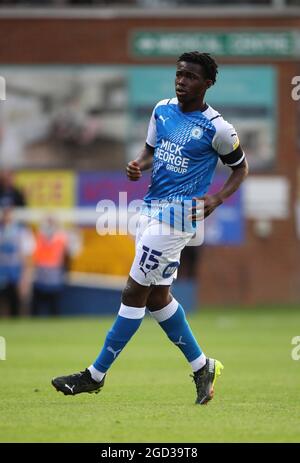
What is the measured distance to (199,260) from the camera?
89.6 feet

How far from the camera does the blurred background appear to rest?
88.7 feet

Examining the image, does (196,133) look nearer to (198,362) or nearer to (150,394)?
(198,362)

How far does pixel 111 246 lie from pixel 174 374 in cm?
1211

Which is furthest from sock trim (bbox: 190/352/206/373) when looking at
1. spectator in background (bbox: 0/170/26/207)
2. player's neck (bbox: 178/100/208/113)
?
spectator in background (bbox: 0/170/26/207)

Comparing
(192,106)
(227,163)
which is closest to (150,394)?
(227,163)

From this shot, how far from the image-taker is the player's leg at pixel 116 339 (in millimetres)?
8656

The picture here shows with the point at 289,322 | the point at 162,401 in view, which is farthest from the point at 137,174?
the point at 289,322

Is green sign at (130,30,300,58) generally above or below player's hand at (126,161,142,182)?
below

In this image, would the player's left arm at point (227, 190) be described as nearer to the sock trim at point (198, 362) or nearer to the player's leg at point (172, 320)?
the player's leg at point (172, 320)

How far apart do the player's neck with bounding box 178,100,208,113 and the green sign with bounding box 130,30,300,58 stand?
1844 cm

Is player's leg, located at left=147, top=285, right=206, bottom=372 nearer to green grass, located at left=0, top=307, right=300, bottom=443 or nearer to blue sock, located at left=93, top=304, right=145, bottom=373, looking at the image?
blue sock, located at left=93, top=304, right=145, bottom=373

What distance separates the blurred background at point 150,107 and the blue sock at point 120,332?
17.9m

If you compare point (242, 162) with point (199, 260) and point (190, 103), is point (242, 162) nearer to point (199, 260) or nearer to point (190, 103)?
point (190, 103)

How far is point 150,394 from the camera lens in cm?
952
